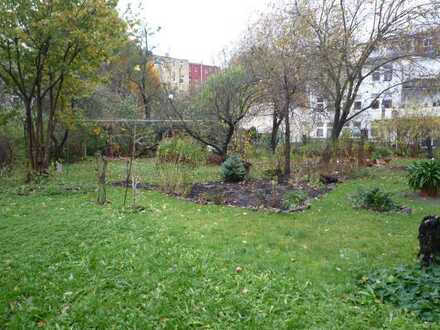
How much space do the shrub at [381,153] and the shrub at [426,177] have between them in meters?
7.56

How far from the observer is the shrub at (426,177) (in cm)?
753

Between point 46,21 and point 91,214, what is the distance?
549 cm

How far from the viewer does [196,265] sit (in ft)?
A: 12.6

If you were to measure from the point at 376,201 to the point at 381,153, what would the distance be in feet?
36.3

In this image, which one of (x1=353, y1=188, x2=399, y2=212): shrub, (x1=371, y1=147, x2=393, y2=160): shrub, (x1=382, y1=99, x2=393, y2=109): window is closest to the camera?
(x1=353, y1=188, x2=399, y2=212): shrub

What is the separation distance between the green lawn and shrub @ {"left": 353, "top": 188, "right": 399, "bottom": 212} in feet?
1.05

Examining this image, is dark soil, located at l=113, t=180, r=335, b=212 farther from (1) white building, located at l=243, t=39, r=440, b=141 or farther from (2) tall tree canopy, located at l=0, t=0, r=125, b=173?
Result: (1) white building, located at l=243, t=39, r=440, b=141

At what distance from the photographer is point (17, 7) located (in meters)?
8.73

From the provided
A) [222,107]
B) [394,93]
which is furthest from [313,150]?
[394,93]

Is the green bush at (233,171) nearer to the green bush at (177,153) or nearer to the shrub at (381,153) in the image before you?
the green bush at (177,153)

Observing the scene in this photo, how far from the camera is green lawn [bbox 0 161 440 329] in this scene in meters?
2.89

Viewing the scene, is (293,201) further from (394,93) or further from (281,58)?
(394,93)

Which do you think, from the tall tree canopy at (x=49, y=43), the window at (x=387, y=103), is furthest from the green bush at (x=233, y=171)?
the window at (x=387, y=103)

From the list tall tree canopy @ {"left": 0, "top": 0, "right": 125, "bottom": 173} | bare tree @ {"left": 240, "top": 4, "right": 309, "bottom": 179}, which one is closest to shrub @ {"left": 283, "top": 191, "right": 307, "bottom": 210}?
bare tree @ {"left": 240, "top": 4, "right": 309, "bottom": 179}
